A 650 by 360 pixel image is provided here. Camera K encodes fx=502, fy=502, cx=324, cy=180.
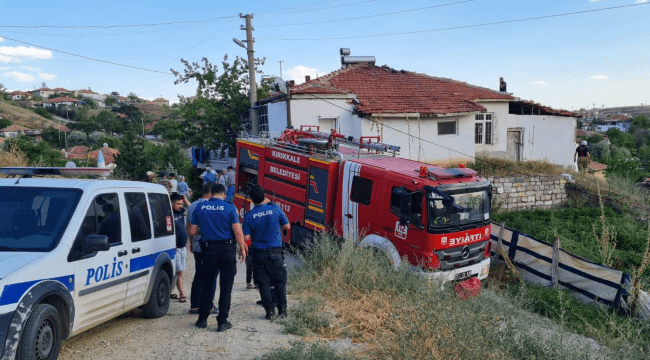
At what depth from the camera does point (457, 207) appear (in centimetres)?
835

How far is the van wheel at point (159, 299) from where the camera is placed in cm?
590

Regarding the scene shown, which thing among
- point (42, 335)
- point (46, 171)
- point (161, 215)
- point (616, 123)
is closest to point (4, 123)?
point (161, 215)

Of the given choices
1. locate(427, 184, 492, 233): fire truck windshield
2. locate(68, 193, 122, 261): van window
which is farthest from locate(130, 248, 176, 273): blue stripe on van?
locate(427, 184, 492, 233): fire truck windshield

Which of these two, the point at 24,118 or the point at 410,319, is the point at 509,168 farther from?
the point at 24,118

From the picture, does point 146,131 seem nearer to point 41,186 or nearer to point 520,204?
point 520,204

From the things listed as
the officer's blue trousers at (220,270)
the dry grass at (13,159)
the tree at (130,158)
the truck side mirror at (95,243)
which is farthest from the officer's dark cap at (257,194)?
the tree at (130,158)

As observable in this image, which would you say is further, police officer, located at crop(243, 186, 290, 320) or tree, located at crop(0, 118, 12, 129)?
tree, located at crop(0, 118, 12, 129)

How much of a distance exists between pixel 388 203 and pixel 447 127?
41.2ft

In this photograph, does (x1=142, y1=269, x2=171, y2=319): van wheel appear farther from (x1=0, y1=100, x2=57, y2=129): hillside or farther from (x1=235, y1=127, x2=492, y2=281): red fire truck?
(x1=0, y1=100, x2=57, y2=129): hillside

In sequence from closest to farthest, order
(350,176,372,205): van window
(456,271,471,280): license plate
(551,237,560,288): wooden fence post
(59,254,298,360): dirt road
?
(59,254,298,360): dirt road → (456,271,471,280): license plate → (350,176,372,205): van window → (551,237,560,288): wooden fence post

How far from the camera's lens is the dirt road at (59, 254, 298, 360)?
15.4 ft

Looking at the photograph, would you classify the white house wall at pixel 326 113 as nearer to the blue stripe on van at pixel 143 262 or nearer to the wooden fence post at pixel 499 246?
the wooden fence post at pixel 499 246

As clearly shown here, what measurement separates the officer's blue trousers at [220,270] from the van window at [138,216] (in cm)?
79

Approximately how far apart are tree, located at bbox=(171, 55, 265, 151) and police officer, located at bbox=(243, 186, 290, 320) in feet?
59.1
